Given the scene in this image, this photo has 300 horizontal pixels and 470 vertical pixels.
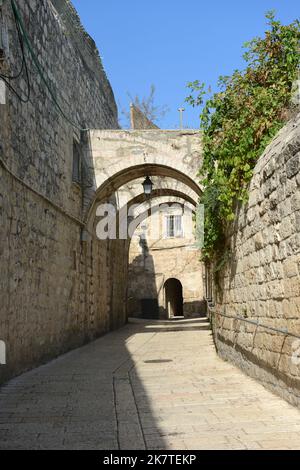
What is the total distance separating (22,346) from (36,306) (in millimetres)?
821

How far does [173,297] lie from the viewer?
27500 millimetres

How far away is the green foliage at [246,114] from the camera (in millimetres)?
6109

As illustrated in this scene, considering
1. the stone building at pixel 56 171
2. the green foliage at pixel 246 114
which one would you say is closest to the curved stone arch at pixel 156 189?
the stone building at pixel 56 171

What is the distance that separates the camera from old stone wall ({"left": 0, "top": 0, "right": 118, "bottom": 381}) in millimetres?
6363

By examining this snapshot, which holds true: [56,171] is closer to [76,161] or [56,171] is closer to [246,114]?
[76,161]

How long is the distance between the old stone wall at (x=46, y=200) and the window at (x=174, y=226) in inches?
490

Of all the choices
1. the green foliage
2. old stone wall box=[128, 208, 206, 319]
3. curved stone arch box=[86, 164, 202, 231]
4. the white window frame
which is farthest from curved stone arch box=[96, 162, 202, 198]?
the white window frame

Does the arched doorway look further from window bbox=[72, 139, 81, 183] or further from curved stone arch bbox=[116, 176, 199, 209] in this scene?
window bbox=[72, 139, 81, 183]

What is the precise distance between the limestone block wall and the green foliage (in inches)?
18.0

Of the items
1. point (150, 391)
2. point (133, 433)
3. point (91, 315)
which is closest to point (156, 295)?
point (91, 315)

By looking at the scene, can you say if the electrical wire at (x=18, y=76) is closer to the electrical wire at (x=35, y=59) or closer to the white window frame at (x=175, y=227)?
the electrical wire at (x=35, y=59)

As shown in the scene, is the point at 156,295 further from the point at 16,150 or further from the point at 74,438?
the point at 74,438

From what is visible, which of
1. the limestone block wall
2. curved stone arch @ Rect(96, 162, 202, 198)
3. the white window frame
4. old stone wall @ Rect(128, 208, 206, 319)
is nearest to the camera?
the limestone block wall
